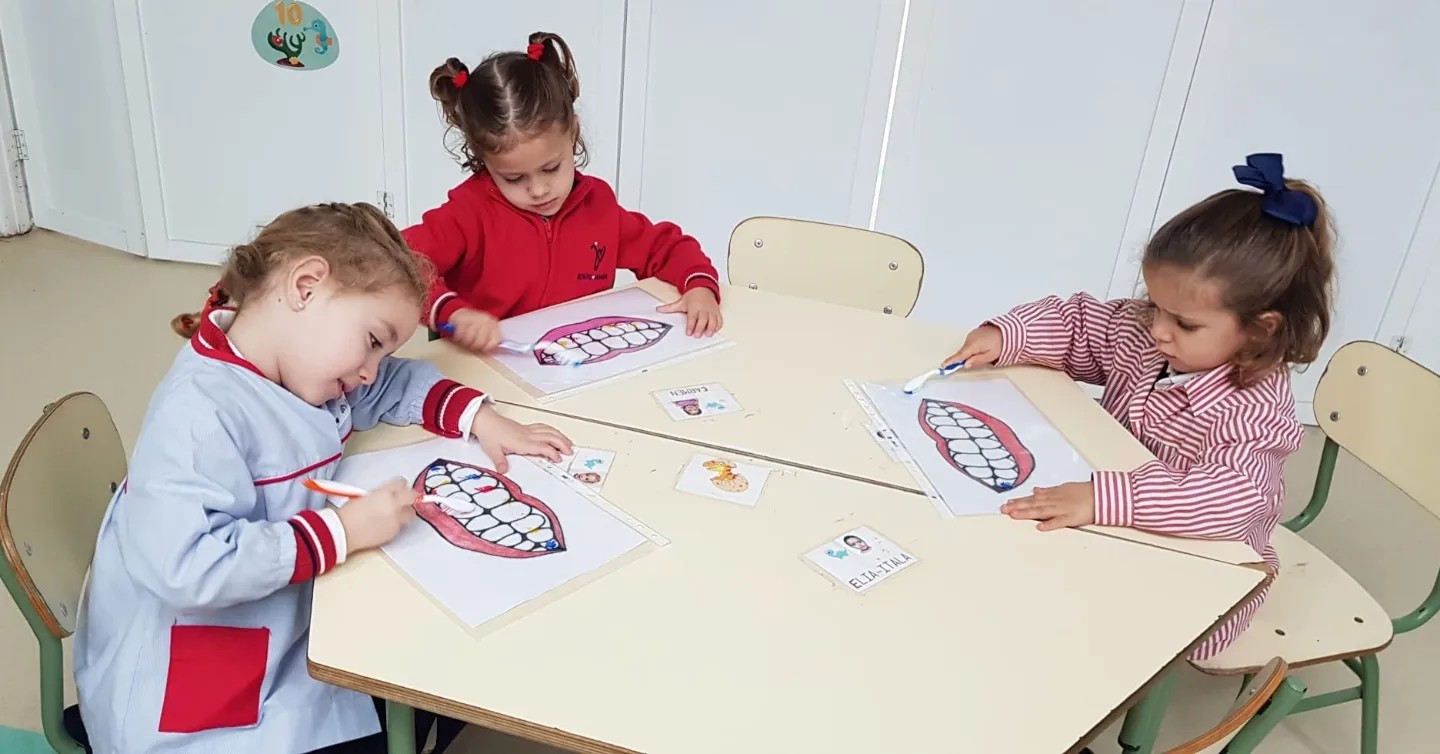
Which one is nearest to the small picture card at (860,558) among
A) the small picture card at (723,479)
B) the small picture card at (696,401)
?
the small picture card at (723,479)

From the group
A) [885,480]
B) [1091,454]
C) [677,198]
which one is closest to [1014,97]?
[677,198]

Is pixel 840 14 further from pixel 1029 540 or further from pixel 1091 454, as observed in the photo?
pixel 1029 540

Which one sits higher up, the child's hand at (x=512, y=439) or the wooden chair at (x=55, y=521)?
the child's hand at (x=512, y=439)

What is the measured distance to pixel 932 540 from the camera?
113cm

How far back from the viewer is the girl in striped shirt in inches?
47.2

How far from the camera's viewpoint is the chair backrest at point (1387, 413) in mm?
1555

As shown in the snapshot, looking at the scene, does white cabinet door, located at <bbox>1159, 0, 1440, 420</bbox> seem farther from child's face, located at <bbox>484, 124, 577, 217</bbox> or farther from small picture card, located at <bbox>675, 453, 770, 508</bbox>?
small picture card, located at <bbox>675, 453, 770, 508</bbox>

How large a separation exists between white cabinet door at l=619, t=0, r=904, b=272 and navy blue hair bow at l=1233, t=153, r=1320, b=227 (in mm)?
1805

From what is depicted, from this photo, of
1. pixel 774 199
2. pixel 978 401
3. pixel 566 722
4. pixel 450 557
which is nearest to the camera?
pixel 566 722

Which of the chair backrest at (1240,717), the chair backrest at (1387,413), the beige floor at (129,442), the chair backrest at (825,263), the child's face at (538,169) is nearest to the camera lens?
the chair backrest at (1240,717)

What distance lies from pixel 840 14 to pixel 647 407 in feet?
6.69

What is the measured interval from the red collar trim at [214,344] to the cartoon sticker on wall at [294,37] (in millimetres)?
2464

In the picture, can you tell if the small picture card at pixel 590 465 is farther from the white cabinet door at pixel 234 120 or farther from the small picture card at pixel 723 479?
the white cabinet door at pixel 234 120

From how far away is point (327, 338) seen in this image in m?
1.08
